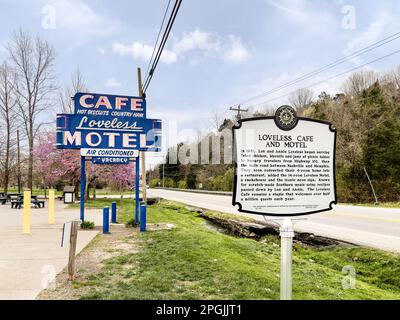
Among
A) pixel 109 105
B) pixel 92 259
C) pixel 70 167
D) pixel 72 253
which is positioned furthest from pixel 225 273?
pixel 70 167

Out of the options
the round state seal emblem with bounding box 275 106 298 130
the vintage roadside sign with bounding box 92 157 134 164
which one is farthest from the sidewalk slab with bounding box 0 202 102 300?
the round state seal emblem with bounding box 275 106 298 130

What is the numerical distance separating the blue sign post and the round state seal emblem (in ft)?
32.3

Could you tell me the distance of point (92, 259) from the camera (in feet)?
24.6

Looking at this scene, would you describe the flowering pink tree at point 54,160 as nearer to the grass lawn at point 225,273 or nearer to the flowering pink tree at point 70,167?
the flowering pink tree at point 70,167

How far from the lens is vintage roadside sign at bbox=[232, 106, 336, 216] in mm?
3840

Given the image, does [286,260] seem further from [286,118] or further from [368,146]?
[368,146]

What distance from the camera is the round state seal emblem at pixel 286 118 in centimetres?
386

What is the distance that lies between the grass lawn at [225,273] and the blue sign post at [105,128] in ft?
15.0

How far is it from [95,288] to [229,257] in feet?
9.99

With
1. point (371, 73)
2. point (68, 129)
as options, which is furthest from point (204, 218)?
point (371, 73)
